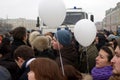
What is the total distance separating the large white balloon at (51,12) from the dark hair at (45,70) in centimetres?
197

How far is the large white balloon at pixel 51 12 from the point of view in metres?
5.20

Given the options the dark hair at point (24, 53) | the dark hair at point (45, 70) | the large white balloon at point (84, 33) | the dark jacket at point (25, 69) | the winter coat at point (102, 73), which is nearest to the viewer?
the dark hair at point (45, 70)

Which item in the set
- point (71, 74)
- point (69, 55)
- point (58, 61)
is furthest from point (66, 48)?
point (71, 74)

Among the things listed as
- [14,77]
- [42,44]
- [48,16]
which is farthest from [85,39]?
[14,77]

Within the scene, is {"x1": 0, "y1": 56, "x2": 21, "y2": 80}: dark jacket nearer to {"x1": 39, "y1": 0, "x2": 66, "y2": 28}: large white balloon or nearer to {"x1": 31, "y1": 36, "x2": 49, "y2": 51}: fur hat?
{"x1": 39, "y1": 0, "x2": 66, "y2": 28}: large white balloon

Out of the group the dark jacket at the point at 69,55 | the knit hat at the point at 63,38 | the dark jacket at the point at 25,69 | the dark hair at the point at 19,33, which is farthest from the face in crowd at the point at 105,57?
the dark hair at the point at 19,33

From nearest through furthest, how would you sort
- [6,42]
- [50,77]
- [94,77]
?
[50,77] → [94,77] → [6,42]

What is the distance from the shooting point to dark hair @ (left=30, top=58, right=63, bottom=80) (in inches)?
124

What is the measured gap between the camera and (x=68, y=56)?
204 inches

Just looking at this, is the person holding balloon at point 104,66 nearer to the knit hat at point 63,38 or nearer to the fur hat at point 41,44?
the knit hat at point 63,38

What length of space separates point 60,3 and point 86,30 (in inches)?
44.9

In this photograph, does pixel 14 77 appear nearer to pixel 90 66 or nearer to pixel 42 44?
pixel 42 44

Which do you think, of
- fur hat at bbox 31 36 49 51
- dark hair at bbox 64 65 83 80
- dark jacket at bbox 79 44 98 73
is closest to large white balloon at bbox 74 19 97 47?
dark jacket at bbox 79 44 98 73

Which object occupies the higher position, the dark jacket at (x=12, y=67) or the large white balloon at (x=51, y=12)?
the large white balloon at (x=51, y=12)
